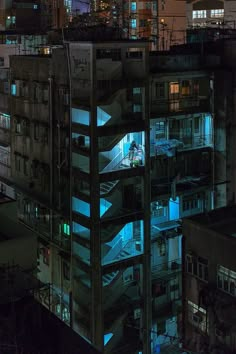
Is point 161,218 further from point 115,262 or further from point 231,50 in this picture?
point 231,50

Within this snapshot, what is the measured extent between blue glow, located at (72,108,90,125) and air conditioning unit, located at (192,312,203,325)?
9.48 metres

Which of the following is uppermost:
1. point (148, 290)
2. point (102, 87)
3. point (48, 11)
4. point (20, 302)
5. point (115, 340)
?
point (48, 11)

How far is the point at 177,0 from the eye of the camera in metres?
56.2

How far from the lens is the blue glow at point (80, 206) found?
25.8 metres

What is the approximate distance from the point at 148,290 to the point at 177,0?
36.9 meters

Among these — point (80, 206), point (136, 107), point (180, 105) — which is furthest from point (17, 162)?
point (180, 105)

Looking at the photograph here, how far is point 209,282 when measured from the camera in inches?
733

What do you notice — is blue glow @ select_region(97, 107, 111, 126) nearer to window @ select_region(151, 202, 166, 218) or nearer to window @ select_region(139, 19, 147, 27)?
window @ select_region(151, 202, 166, 218)

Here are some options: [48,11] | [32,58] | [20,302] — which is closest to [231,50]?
[32,58]

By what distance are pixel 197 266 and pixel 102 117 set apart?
842 centimetres

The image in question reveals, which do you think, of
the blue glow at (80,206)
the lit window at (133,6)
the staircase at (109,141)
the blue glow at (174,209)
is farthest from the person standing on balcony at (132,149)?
the lit window at (133,6)

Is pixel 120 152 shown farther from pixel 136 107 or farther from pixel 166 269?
pixel 166 269

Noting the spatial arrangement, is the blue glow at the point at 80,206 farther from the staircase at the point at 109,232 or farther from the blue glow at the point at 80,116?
the blue glow at the point at 80,116

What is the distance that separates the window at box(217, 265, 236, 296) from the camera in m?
17.7
